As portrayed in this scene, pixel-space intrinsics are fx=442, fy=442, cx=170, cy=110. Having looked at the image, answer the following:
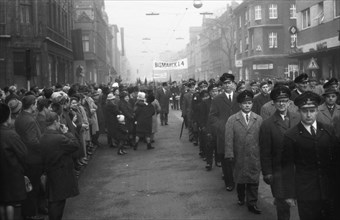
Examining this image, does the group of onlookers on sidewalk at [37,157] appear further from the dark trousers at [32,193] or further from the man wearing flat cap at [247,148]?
the man wearing flat cap at [247,148]

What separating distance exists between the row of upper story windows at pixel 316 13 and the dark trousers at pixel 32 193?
22640mm

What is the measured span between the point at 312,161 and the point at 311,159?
24mm

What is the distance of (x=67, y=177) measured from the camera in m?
5.76

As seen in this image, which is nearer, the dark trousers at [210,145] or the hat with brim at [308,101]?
the hat with brim at [308,101]

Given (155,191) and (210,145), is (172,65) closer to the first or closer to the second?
(210,145)

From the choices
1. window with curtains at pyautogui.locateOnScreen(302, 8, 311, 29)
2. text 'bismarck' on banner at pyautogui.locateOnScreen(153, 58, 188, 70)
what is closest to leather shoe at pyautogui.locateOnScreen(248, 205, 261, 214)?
window with curtains at pyautogui.locateOnScreen(302, 8, 311, 29)

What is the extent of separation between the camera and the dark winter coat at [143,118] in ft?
43.8

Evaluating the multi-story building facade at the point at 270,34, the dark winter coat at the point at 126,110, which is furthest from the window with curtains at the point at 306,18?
the dark winter coat at the point at 126,110

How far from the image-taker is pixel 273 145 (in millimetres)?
5883

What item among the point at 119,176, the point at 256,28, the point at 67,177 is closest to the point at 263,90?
the point at 119,176

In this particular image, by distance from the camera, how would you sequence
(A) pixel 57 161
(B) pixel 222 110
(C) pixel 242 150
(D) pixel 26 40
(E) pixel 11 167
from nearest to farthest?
1. (E) pixel 11 167
2. (A) pixel 57 161
3. (C) pixel 242 150
4. (B) pixel 222 110
5. (D) pixel 26 40

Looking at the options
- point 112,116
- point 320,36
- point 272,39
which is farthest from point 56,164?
point 272,39

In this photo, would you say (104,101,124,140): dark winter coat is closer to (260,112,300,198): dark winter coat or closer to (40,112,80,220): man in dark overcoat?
(40,112,80,220): man in dark overcoat

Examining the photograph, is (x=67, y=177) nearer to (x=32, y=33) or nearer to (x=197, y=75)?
(x=32, y=33)
